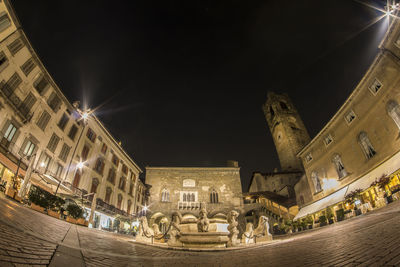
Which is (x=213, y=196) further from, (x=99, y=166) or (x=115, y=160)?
(x=99, y=166)

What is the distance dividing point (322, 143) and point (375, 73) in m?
9.14

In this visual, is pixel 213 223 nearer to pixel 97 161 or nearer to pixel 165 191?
pixel 97 161

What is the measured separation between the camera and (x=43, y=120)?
17609mm

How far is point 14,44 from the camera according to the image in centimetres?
1532

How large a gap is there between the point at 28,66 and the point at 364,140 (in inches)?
1130

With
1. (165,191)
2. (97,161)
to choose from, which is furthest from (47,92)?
(165,191)

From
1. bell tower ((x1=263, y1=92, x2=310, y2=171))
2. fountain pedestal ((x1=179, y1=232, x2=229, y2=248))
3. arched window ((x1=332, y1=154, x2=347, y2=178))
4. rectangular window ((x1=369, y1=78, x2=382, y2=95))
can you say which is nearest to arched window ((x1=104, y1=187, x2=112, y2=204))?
fountain pedestal ((x1=179, y1=232, x2=229, y2=248))

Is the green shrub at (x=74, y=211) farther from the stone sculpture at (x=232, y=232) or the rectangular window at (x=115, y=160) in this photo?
the rectangular window at (x=115, y=160)

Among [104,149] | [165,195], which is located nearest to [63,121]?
[104,149]

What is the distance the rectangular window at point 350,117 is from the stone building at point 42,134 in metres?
24.5

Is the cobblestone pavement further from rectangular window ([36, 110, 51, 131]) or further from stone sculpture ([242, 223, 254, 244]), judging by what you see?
rectangular window ([36, 110, 51, 131])

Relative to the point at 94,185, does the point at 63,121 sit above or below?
above

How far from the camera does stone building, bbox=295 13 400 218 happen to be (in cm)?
1370

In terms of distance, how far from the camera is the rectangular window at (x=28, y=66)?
52.6 ft
